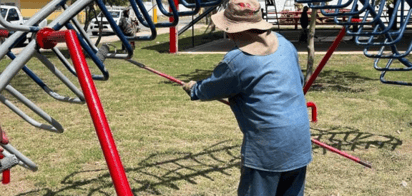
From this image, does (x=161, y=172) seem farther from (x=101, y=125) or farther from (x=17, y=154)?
(x=101, y=125)

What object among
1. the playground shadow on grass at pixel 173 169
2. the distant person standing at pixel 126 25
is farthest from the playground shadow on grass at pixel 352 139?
the distant person standing at pixel 126 25

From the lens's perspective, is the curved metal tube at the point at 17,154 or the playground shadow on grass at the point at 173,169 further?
the playground shadow on grass at the point at 173,169

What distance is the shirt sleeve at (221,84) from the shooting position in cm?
271

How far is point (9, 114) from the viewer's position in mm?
7676

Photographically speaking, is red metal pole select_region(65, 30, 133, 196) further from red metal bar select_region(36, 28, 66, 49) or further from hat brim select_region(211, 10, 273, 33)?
hat brim select_region(211, 10, 273, 33)

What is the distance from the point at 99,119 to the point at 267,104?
96 centimetres

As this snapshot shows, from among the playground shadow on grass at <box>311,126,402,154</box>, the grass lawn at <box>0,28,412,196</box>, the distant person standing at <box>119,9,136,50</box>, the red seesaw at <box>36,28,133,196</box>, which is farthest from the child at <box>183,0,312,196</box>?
the distant person standing at <box>119,9,136,50</box>

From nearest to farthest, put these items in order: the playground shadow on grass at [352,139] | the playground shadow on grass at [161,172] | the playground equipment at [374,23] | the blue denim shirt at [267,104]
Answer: the blue denim shirt at [267,104] < the playground equipment at [374,23] < the playground shadow on grass at [161,172] < the playground shadow on grass at [352,139]

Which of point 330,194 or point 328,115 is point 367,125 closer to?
point 328,115

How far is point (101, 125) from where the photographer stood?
2.10 m

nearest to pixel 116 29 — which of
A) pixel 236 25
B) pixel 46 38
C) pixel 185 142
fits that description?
pixel 46 38

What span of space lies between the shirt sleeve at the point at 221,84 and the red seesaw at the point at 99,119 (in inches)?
31.2

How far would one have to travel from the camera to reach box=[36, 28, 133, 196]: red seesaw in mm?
2059

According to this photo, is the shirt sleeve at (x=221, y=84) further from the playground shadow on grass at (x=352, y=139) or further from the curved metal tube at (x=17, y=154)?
the playground shadow on grass at (x=352, y=139)
